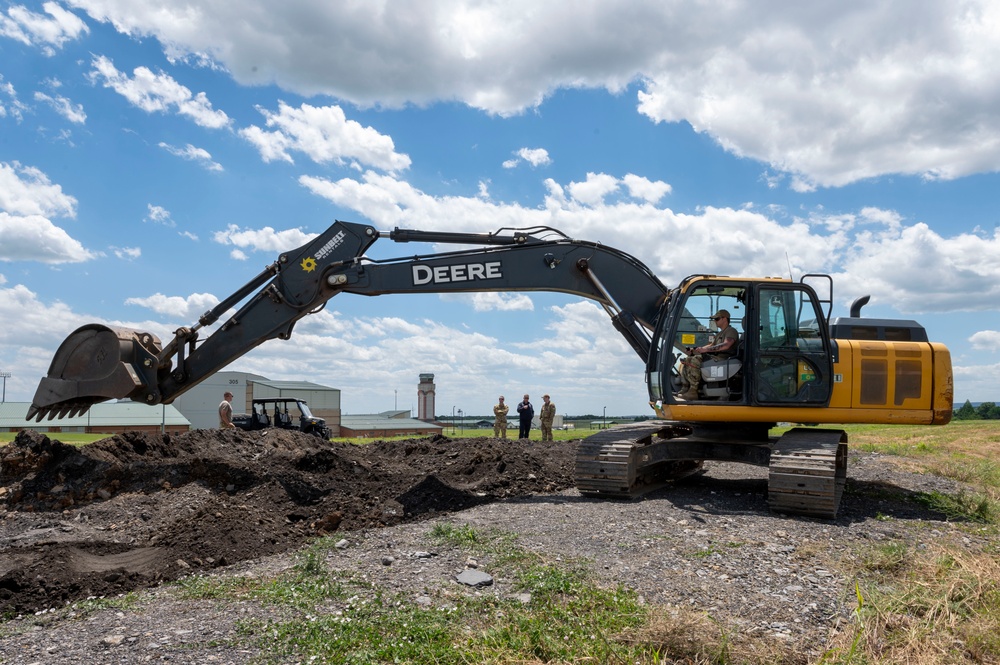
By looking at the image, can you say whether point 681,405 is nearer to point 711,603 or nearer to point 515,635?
point 711,603

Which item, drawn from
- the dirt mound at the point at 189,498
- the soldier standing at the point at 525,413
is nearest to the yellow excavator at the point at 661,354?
the dirt mound at the point at 189,498

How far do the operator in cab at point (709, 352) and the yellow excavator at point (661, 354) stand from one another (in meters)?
0.05

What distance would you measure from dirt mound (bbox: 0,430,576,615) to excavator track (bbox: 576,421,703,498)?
4.45 ft

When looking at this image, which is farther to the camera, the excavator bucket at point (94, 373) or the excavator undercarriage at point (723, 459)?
the excavator bucket at point (94, 373)

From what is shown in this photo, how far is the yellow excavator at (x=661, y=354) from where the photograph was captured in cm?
915

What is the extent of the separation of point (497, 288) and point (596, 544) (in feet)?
15.1

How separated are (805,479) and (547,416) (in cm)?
1303

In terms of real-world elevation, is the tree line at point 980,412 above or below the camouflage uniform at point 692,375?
below

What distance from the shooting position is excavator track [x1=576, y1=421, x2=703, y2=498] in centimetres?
926

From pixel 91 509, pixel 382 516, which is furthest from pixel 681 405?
pixel 91 509

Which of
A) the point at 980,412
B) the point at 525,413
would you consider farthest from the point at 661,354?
the point at 980,412

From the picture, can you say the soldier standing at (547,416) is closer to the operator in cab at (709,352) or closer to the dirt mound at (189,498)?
the dirt mound at (189,498)

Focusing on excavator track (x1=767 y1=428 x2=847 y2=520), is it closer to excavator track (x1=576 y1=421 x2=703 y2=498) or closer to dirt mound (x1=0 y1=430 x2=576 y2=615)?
excavator track (x1=576 y1=421 x2=703 y2=498)

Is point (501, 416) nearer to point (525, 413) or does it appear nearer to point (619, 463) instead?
point (525, 413)
